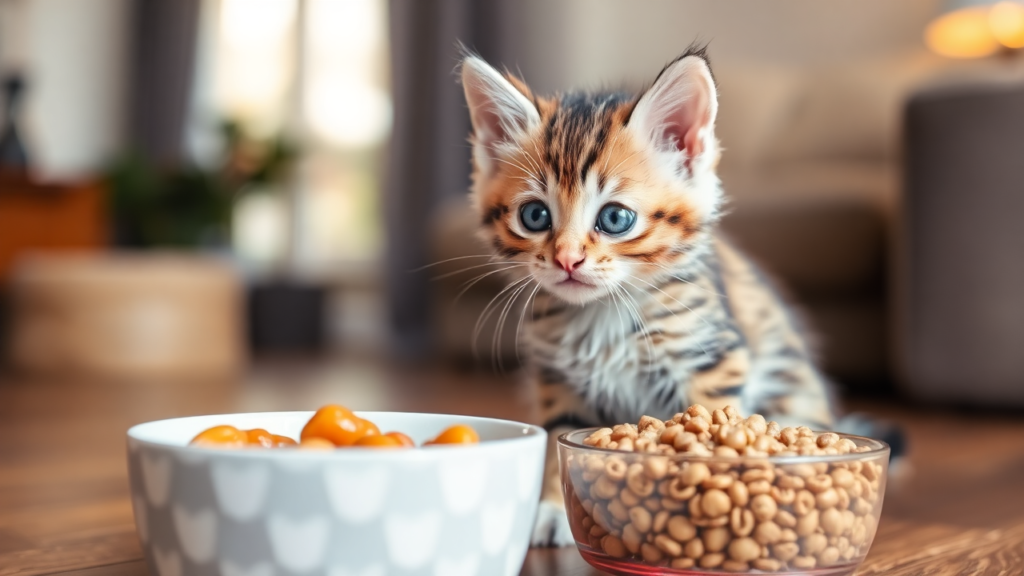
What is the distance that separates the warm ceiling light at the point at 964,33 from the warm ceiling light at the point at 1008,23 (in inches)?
0.8

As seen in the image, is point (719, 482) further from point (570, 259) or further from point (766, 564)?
point (570, 259)

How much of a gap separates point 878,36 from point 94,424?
3.12 m

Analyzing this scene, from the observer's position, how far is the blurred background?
2.24m

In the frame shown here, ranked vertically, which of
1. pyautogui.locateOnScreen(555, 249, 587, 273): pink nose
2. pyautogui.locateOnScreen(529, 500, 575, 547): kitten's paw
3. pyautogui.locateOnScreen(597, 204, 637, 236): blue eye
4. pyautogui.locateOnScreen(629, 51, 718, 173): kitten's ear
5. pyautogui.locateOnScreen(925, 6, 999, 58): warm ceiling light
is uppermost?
pyautogui.locateOnScreen(925, 6, 999, 58): warm ceiling light

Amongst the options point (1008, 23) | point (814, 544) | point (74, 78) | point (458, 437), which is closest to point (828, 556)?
point (814, 544)

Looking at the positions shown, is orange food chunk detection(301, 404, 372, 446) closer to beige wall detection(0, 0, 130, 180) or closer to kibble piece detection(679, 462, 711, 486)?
kibble piece detection(679, 462, 711, 486)

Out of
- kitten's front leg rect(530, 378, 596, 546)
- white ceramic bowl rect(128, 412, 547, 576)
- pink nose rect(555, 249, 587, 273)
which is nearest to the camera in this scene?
white ceramic bowl rect(128, 412, 547, 576)

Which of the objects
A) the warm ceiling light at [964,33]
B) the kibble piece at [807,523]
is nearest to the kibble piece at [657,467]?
the kibble piece at [807,523]

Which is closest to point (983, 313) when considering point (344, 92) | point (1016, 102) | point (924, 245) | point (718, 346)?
point (924, 245)

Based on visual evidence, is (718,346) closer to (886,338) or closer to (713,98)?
(713,98)

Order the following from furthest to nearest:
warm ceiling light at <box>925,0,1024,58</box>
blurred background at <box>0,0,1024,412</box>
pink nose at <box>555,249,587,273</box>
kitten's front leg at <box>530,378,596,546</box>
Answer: warm ceiling light at <box>925,0,1024,58</box> → blurred background at <box>0,0,1024,412</box> → kitten's front leg at <box>530,378,596,546</box> → pink nose at <box>555,249,587,273</box>

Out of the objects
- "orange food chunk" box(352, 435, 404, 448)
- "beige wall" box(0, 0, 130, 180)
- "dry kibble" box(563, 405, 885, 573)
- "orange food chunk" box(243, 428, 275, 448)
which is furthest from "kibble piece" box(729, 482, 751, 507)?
"beige wall" box(0, 0, 130, 180)

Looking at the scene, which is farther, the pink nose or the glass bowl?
the pink nose

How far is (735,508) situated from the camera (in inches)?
27.9
